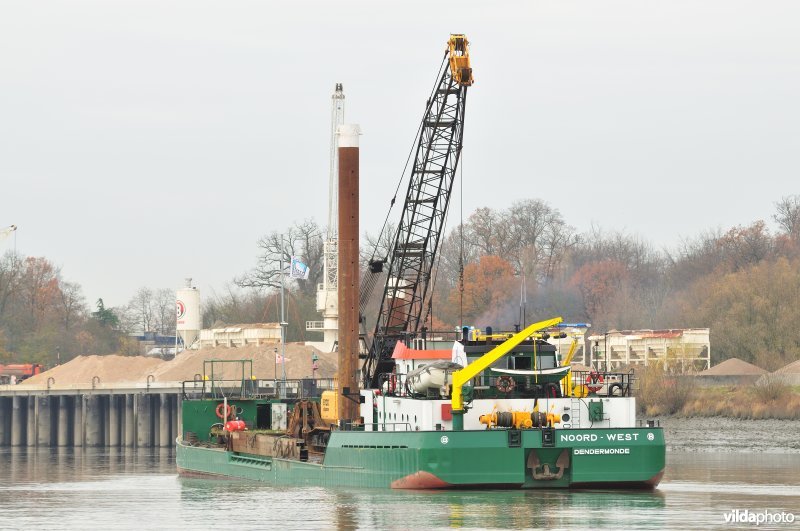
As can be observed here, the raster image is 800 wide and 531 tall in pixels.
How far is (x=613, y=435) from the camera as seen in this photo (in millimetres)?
44500

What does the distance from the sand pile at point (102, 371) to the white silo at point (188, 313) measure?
15.3ft

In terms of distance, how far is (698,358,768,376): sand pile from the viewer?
318 ft

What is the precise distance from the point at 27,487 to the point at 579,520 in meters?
25.8

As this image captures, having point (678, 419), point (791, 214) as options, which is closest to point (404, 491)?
point (678, 419)

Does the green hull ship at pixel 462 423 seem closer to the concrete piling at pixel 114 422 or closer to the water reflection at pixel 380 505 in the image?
the water reflection at pixel 380 505

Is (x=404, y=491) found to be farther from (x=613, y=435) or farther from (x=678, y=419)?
A: (x=678, y=419)

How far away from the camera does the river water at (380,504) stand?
1550 inches

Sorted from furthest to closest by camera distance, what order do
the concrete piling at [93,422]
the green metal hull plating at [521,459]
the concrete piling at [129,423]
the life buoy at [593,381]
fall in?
the concrete piling at [93,422], the concrete piling at [129,423], the life buoy at [593,381], the green metal hull plating at [521,459]

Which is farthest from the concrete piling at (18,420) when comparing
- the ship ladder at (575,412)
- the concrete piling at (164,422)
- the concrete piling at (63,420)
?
the ship ladder at (575,412)

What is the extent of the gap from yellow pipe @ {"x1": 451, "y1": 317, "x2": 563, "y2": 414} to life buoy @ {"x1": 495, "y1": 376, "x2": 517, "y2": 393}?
2.11 feet

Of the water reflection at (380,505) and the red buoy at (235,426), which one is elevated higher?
the red buoy at (235,426)

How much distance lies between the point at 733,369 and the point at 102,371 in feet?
171

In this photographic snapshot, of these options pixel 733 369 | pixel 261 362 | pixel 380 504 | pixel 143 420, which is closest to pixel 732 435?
pixel 733 369

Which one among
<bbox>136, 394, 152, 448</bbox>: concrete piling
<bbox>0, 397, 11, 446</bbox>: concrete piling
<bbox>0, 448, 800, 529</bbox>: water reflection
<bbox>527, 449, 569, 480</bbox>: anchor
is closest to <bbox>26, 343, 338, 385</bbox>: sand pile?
<bbox>0, 397, 11, 446</bbox>: concrete piling
